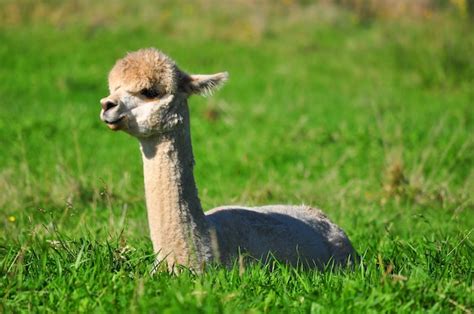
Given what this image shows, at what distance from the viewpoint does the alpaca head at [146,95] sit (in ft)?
17.9

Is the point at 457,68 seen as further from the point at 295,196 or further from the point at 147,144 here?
the point at 147,144

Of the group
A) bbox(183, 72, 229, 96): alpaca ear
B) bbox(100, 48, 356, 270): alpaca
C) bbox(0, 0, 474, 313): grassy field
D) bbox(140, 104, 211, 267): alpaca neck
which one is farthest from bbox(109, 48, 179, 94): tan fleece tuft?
bbox(0, 0, 474, 313): grassy field

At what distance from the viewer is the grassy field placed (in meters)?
4.87

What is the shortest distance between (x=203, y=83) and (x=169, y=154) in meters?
0.58

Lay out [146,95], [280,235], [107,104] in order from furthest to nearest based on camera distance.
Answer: [280,235] < [146,95] < [107,104]

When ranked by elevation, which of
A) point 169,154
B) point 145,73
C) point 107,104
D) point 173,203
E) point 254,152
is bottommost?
point 254,152

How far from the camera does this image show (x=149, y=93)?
562 centimetres

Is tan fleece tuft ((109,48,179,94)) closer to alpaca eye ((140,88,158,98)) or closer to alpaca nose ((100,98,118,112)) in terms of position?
alpaca eye ((140,88,158,98))

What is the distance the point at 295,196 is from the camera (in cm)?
939

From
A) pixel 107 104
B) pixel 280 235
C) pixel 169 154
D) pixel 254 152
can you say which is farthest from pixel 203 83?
pixel 254 152

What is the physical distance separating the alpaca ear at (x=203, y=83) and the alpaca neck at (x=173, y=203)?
236 mm

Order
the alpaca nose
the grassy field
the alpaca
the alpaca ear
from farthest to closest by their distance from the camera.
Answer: the alpaca ear
the alpaca
the alpaca nose
the grassy field

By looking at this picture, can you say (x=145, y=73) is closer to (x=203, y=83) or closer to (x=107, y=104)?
(x=107, y=104)

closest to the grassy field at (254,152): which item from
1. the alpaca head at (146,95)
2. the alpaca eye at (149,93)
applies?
the alpaca head at (146,95)
